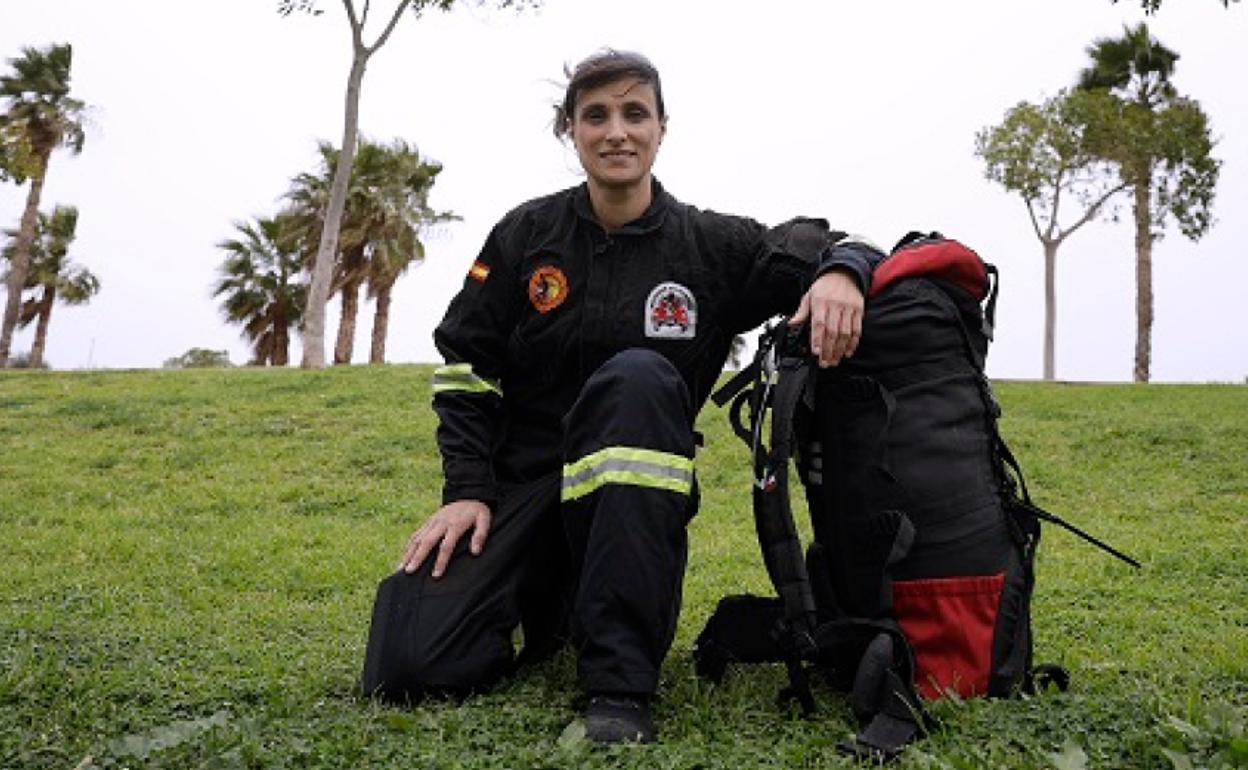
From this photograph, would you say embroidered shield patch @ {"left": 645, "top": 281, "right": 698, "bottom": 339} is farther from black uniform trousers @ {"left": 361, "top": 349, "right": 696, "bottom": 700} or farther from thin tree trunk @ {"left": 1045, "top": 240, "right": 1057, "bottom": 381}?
thin tree trunk @ {"left": 1045, "top": 240, "right": 1057, "bottom": 381}

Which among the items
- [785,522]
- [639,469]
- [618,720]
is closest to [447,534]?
[639,469]

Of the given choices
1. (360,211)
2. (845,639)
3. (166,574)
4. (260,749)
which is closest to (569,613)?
(845,639)

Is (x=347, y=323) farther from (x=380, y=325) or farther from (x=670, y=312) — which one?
(x=670, y=312)

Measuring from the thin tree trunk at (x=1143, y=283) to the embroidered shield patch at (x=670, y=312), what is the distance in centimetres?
2351

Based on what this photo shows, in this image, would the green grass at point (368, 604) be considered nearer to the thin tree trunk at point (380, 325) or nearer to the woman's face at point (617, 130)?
the woman's face at point (617, 130)

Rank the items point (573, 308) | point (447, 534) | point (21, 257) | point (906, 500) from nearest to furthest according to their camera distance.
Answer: point (906, 500), point (447, 534), point (573, 308), point (21, 257)

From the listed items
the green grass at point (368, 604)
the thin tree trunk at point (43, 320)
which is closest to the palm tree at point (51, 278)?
the thin tree trunk at point (43, 320)

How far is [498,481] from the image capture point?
3518 millimetres

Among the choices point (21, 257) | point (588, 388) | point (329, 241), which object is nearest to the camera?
point (588, 388)

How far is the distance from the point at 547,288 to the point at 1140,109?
994 inches

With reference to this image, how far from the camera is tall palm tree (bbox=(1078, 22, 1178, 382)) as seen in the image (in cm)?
2445

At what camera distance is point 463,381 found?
3424 mm

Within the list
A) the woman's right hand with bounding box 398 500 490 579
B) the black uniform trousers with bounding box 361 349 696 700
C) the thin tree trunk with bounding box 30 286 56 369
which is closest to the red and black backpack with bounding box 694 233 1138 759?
the black uniform trousers with bounding box 361 349 696 700

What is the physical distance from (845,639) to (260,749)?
1.39 meters
